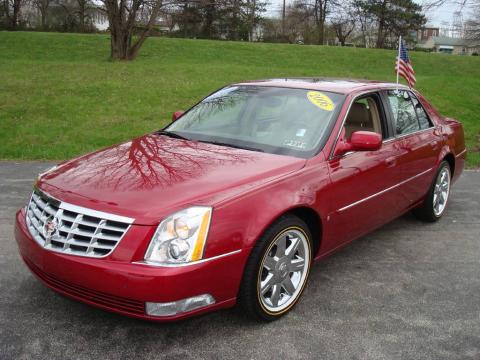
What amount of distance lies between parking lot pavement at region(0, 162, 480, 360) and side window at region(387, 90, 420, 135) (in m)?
1.20

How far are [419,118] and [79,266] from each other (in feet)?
12.5

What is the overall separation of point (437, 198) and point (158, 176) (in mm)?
3575

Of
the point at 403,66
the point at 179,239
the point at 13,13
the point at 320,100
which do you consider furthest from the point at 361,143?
the point at 13,13

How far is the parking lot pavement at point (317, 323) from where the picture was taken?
2967mm

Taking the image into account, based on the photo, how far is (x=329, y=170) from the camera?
3.68 m

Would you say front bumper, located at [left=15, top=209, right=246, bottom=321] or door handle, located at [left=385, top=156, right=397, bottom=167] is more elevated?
door handle, located at [left=385, top=156, right=397, bottom=167]

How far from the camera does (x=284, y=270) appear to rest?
3.38 meters

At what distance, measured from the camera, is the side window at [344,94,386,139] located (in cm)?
433

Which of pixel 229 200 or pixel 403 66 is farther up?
pixel 403 66

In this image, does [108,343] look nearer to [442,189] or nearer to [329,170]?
[329,170]

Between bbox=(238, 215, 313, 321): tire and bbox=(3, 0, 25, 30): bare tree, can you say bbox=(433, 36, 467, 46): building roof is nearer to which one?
bbox=(3, 0, 25, 30): bare tree

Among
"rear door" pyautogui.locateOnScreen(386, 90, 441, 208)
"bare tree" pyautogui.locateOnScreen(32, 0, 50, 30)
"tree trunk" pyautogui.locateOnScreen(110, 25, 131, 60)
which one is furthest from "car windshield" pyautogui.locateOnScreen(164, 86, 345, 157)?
"bare tree" pyautogui.locateOnScreen(32, 0, 50, 30)

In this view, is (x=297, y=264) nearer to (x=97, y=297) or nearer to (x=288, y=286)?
(x=288, y=286)

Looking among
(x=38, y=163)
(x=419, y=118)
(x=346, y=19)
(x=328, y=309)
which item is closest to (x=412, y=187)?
(x=419, y=118)
